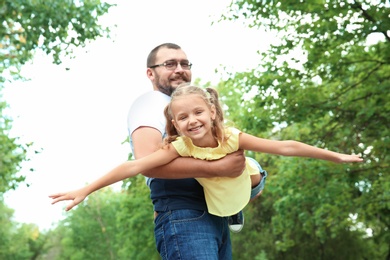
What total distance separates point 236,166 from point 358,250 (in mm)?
32248

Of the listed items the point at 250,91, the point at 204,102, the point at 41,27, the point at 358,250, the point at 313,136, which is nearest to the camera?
the point at 204,102

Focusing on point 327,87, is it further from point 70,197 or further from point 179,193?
point 70,197

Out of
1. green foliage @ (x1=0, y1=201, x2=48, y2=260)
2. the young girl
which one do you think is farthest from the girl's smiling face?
green foliage @ (x1=0, y1=201, x2=48, y2=260)

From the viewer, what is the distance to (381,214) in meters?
25.0

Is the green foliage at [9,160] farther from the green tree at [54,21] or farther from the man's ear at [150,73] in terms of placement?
the man's ear at [150,73]

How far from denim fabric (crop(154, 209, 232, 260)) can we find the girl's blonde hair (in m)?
0.42

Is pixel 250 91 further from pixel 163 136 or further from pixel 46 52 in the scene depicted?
pixel 163 136

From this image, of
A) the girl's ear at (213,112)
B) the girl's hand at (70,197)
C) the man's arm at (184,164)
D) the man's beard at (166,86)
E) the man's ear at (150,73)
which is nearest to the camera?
the girl's hand at (70,197)

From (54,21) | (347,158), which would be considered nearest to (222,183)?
(347,158)

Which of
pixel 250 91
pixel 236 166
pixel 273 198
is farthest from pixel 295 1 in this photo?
pixel 273 198

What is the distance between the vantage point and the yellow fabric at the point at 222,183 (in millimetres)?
4258

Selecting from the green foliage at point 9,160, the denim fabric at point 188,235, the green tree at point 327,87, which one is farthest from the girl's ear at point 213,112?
the green foliage at point 9,160

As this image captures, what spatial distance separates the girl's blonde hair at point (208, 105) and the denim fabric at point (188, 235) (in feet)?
1.38

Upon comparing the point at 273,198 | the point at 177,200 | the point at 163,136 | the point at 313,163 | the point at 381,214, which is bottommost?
the point at 273,198
